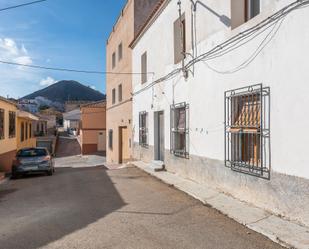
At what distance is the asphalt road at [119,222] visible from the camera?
5.32 m

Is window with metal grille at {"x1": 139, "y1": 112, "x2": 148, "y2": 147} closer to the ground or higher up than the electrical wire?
closer to the ground

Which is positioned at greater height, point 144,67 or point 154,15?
point 154,15

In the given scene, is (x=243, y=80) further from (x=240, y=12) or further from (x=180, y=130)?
(x=180, y=130)

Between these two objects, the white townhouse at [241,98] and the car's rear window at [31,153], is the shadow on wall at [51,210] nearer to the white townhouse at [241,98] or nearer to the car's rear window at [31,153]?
the white townhouse at [241,98]

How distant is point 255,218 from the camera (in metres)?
6.06

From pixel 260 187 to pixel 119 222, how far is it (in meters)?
2.63

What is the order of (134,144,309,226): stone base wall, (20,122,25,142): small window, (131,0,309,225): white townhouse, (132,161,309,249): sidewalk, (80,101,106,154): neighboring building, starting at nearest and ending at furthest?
(132,161,309,249): sidewalk
(134,144,309,226): stone base wall
(131,0,309,225): white townhouse
(20,122,25,142): small window
(80,101,106,154): neighboring building

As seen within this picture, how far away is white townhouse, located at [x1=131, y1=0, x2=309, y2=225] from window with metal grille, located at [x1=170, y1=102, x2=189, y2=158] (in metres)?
0.03

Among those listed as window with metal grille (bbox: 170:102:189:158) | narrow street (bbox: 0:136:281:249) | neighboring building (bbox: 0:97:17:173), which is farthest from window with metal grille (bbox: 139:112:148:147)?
neighboring building (bbox: 0:97:17:173)

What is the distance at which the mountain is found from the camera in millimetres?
168500

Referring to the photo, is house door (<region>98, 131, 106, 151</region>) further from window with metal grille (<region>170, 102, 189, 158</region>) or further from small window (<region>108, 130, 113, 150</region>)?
window with metal grille (<region>170, 102, 189, 158</region>)

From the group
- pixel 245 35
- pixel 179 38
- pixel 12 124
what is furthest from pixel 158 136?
pixel 12 124

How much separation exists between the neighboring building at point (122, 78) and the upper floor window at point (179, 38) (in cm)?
804

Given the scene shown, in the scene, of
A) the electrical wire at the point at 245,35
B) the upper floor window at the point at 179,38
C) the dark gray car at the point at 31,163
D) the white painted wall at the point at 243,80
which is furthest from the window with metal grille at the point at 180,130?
the dark gray car at the point at 31,163
